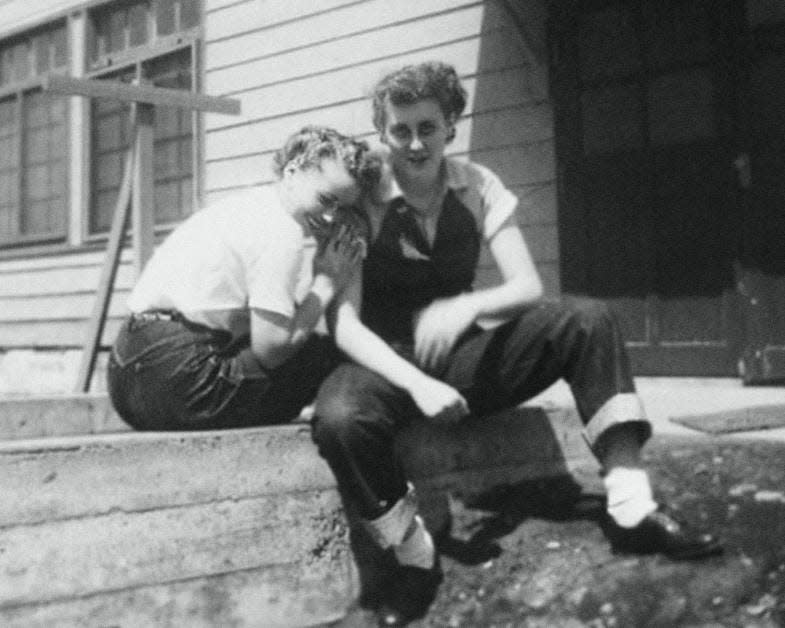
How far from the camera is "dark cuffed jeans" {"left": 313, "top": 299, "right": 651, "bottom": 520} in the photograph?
2562 mm

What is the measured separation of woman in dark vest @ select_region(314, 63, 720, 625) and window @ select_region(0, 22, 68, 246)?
6486mm

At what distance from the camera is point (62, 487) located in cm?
243

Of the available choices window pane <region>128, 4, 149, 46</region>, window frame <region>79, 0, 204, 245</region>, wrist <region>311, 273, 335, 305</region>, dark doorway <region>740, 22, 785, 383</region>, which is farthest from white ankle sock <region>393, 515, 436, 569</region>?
window pane <region>128, 4, 149, 46</region>

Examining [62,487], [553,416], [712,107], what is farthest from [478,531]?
[712,107]

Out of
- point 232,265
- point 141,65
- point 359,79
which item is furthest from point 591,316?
point 141,65

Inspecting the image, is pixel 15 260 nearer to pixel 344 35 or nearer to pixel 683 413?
pixel 344 35

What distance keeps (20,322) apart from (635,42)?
18.4 ft

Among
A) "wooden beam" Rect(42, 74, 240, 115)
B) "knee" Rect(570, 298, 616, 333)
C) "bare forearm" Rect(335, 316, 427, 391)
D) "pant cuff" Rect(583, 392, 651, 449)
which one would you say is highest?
"wooden beam" Rect(42, 74, 240, 115)

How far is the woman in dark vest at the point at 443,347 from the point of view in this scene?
2.58 metres

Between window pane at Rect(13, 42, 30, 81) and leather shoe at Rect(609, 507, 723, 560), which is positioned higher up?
window pane at Rect(13, 42, 30, 81)

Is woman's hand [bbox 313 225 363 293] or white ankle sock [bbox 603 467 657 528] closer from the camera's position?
white ankle sock [bbox 603 467 657 528]

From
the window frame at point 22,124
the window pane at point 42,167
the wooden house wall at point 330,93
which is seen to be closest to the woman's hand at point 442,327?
the wooden house wall at point 330,93

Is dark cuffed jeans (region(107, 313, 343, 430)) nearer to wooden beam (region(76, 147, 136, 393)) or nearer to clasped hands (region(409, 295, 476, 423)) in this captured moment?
clasped hands (region(409, 295, 476, 423))

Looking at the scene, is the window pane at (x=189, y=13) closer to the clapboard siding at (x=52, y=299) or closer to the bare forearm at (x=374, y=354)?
the clapboard siding at (x=52, y=299)
